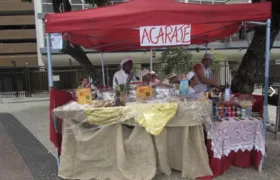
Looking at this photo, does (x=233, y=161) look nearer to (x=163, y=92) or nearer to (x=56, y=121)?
(x=163, y=92)

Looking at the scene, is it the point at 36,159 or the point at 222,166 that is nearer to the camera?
the point at 222,166

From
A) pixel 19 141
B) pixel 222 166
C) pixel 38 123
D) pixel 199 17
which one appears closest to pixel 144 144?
pixel 222 166

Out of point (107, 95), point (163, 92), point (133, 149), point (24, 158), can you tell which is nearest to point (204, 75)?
point (163, 92)

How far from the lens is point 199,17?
141 inches

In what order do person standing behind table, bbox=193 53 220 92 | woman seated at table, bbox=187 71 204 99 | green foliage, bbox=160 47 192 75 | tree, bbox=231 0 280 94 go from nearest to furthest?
woman seated at table, bbox=187 71 204 99 → person standing behind table, bbox=193 53 220 92 → tree, bbox=231 0 280 94 → green foliage, bbox=160 47 192 75

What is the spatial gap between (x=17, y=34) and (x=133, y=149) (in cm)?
3074

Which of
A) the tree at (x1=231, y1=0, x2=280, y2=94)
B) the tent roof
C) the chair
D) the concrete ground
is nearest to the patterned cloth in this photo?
the concrete ground

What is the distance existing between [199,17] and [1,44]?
1207 inches

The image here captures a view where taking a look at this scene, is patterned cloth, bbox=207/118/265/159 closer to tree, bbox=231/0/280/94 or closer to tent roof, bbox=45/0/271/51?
tent roof, bbox=45/0/271/51

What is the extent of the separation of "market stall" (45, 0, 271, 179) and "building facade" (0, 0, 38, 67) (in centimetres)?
2726

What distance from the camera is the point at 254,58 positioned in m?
5.91

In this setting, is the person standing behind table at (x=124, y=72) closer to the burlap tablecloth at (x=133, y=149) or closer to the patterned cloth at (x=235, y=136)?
the burlap tablecloth at (x=133, y=149)

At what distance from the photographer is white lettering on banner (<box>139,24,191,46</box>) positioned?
373cm

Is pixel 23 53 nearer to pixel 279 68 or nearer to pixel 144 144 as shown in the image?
pixel 279 68
